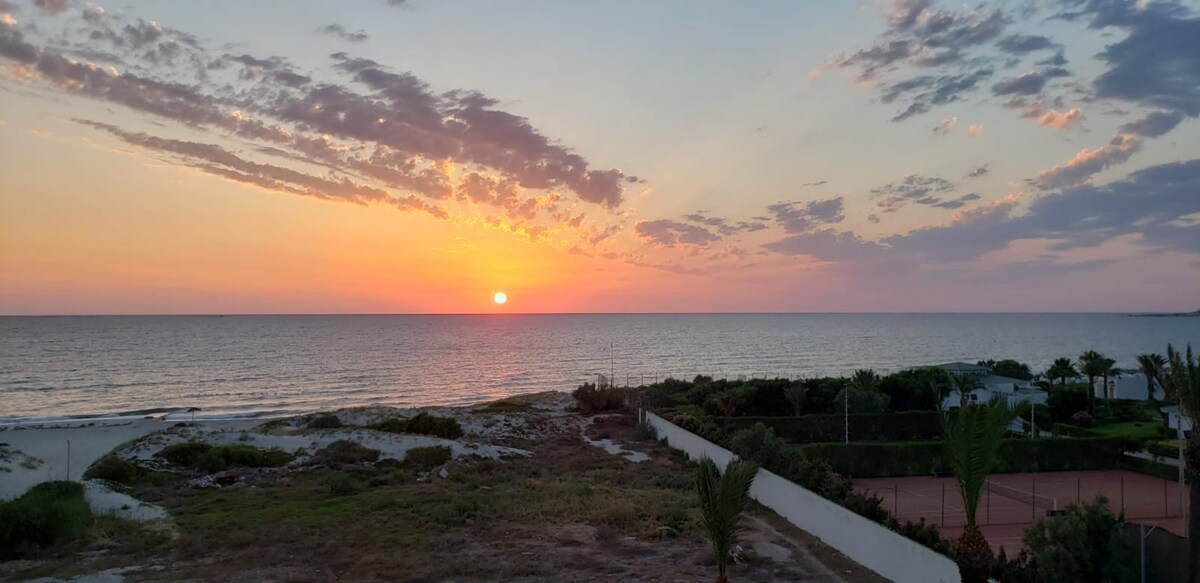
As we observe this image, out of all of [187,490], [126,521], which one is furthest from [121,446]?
[126,521]

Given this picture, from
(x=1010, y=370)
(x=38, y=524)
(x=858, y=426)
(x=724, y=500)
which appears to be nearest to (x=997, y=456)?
(x=858, y=426)

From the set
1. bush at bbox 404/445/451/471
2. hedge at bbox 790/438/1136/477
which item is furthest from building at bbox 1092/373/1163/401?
bush at bbox 404/445/451/471

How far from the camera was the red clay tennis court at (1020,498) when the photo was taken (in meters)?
21.4

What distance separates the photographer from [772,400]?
42500mm

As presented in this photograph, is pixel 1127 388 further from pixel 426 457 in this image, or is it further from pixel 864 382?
pixel 426 457

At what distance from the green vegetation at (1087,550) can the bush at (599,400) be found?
3701cm

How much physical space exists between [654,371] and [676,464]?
2489 inches

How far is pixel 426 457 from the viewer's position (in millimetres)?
30344

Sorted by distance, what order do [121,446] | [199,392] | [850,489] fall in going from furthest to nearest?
[199,392], [121,446], [850,489]

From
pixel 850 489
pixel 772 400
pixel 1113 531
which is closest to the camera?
pixel 1113 531

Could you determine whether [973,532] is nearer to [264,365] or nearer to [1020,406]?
[1020,406]

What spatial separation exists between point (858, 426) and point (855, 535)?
74.1 feet

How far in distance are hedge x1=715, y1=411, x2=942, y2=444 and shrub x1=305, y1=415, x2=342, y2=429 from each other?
21754mm

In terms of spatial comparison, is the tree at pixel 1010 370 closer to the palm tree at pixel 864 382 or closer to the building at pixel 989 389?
the building at pixel 989 389
